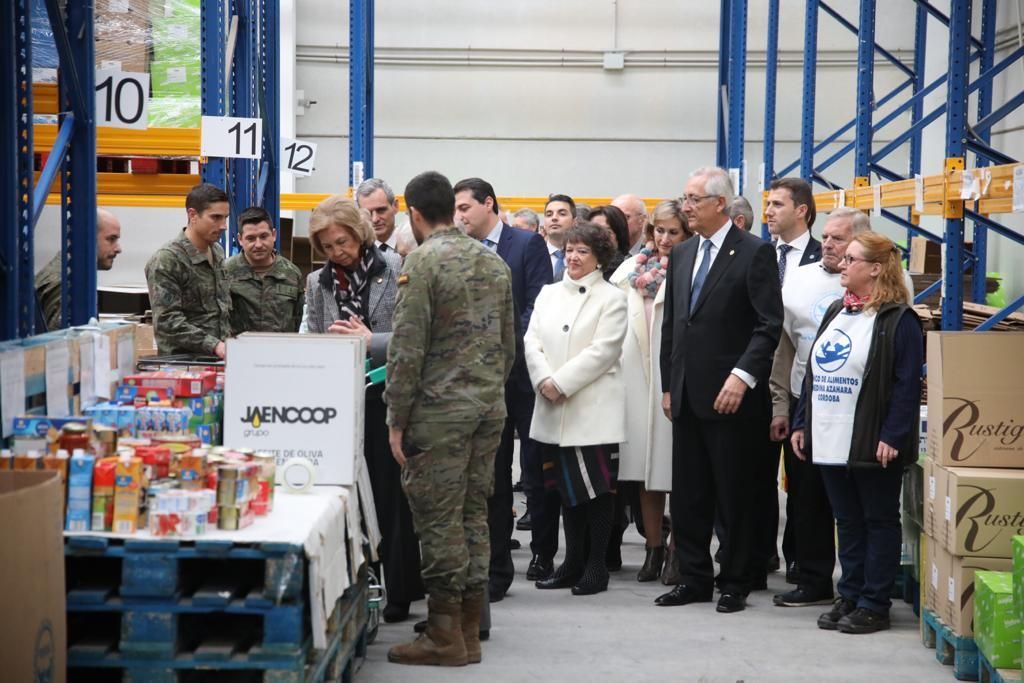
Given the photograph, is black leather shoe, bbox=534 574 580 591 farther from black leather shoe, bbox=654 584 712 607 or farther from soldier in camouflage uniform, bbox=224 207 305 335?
soldier in camouflage uniform, bbox=224 207 305 335

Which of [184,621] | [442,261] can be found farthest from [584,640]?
[184,621]

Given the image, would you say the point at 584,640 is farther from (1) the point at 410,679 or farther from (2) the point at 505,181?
(2) the point at 505,181

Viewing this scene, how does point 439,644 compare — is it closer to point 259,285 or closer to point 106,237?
point 259,285

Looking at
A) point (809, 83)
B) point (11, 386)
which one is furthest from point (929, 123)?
point (11, 386)

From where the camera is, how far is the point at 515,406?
646 cm

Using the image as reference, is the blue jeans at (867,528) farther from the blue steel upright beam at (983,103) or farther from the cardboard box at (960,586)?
the blue steel upright beam at (983,103)

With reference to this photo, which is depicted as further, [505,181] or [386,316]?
[505,181]

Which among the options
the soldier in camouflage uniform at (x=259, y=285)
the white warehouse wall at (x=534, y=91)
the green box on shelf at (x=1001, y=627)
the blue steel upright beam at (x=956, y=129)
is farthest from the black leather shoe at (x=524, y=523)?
the white warehouse wall at (x=534, y=91)

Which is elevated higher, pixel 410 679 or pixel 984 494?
pixel 984 494

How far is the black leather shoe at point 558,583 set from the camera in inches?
251

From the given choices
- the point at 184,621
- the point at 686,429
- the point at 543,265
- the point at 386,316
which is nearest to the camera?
the point at 184,621

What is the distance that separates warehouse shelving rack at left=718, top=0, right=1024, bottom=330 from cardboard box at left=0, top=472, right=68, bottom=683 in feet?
14.2

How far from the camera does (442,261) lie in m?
4.57

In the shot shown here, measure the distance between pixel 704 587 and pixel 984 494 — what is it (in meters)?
1.62
